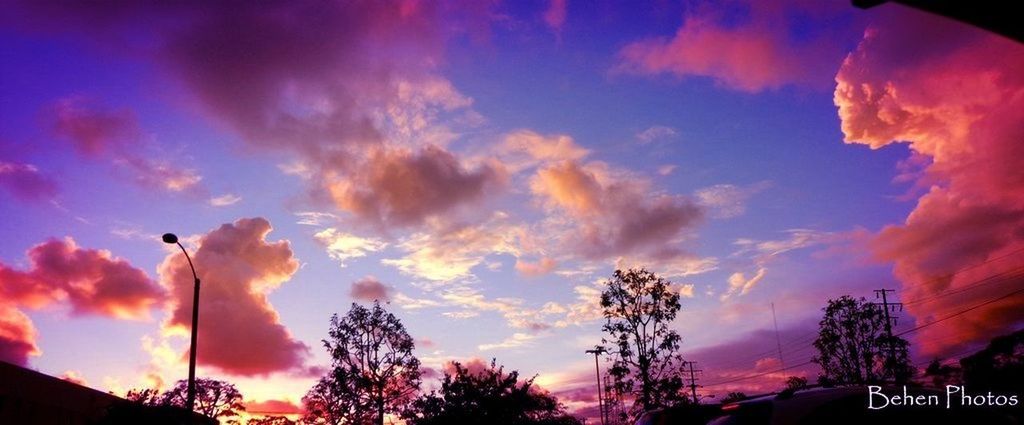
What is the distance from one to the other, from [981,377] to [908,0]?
39.5 m

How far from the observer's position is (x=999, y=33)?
7.95 feet

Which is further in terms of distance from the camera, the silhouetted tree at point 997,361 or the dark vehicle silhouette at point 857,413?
the silhouetted tree at point 997,361

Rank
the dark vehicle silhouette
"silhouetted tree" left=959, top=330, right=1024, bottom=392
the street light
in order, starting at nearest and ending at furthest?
the dark vehicle silhouette, the street light, "silhouetted tree" left=959, top=330, right=1024, bottom=392

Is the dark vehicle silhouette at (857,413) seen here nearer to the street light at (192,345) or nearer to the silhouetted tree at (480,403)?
the street light at (192,345)

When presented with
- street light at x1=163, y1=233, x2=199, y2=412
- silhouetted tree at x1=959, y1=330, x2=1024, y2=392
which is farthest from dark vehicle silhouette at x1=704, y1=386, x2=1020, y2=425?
silhouetted tree at x1=959, y1=330, x2=1024, y2=392

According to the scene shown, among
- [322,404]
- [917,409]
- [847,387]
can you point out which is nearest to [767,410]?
[847,387]

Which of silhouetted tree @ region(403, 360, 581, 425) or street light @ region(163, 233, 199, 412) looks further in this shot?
silhouetted tree @ region(403, 360, 581, 425)

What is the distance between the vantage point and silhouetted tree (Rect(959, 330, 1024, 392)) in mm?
30375

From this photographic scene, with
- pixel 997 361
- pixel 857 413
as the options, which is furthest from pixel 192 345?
pixel 997 361

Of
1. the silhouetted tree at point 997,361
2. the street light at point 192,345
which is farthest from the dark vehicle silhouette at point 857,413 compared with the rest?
the silhouetted tree at point 997,361

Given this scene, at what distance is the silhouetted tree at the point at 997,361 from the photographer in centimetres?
3038

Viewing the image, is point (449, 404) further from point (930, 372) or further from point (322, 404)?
point (930, 372)

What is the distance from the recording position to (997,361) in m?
37.0

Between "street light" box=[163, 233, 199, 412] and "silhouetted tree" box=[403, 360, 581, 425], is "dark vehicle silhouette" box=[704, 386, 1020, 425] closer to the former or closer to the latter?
"street light" box=[163, 233, 199, 412]
